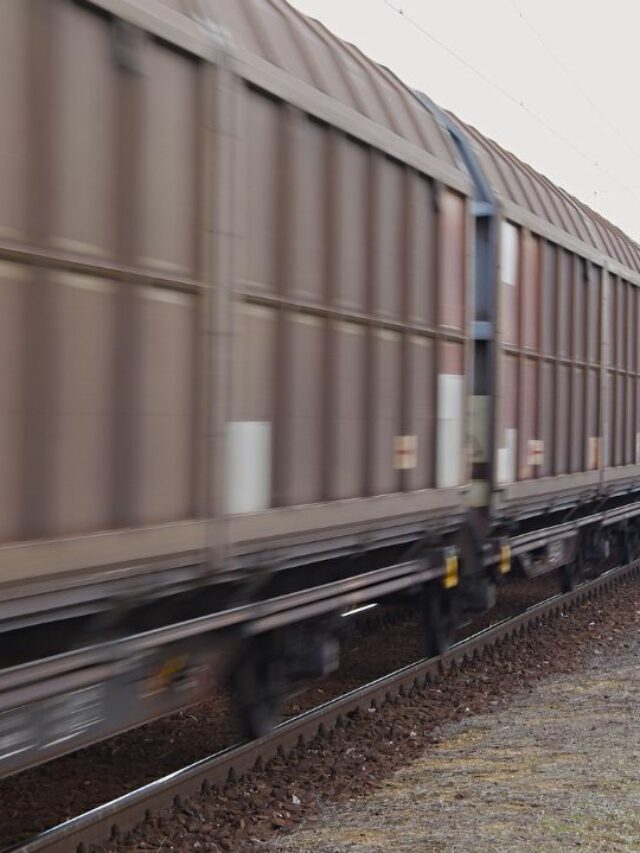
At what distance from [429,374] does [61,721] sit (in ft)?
13.1

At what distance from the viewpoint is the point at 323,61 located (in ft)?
22.7

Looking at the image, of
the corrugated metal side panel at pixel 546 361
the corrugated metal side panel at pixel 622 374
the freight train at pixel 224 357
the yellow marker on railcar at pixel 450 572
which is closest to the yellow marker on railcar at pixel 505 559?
the freight train at pixel 224 357

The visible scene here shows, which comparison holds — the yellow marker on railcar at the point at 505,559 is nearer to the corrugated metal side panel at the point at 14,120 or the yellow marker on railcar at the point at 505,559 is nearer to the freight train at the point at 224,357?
the freight train at the point at 224,357

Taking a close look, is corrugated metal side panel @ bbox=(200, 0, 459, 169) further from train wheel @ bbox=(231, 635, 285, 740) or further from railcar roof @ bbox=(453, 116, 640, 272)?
train wheel @ bbox=(231, 635, 285, 740)

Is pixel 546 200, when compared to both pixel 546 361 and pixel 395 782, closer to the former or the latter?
pixel 546 361

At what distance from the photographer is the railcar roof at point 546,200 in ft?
32.6

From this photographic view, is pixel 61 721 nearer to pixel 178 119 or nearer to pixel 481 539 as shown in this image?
pixel 178 119

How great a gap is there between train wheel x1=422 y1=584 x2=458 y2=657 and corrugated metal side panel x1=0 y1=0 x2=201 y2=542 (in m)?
4.27

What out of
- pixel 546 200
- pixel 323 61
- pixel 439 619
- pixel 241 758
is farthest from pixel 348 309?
pixel 546 200

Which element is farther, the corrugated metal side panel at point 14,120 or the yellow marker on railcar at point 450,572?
the yellow marker on railcar at point 450,572

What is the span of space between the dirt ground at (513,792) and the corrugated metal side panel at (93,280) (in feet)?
5.71

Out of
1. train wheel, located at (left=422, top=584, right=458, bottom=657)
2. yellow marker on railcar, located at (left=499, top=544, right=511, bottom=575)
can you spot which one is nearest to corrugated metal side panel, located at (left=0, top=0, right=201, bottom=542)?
train wheel, located at (left=422, top=584, right=458, bottom=657)

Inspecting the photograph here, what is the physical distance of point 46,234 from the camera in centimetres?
436

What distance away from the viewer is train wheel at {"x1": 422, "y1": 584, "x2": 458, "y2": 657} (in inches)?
364
